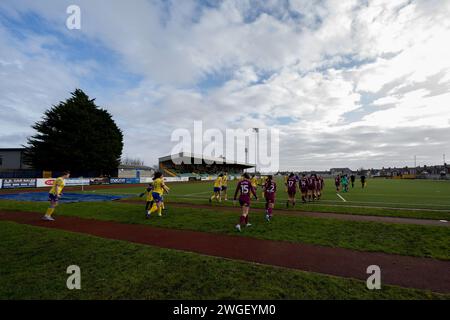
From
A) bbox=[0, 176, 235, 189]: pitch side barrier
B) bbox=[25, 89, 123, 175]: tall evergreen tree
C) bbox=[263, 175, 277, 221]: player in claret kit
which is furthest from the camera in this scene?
bbox=[25, 89, 123, 175]: tall evergreen tree

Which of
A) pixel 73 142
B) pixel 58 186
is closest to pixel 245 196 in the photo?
pixel 58 186

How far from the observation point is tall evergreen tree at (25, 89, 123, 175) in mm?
39594

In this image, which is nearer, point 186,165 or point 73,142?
point 73,142

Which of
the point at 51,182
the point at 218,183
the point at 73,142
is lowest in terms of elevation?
the point at 51,182

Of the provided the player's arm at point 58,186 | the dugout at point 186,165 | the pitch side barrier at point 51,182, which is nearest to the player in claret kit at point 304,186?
the player's arm at point 58,186

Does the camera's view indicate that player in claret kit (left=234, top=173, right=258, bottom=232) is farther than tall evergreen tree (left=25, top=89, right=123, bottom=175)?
No

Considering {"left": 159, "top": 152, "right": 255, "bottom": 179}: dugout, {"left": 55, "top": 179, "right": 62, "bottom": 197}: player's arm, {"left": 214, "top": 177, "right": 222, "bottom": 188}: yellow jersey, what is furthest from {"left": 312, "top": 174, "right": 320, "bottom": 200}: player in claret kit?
{"left": 159, "top": 152, "right": 255, "bottom": 179}: dugout

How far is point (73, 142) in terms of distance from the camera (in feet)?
133

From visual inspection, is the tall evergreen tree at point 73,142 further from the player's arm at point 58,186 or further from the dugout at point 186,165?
the player's arm at point 58,186

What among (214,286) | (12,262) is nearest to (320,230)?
(214,286)

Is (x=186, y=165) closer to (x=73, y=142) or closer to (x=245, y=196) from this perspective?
(x=73, y=142)

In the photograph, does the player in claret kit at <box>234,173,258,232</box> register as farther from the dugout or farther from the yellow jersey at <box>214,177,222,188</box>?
the dugout

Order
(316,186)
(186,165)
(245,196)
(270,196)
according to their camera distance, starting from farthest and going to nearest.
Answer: (186,165) → (316,186) → (270,196) → (245,196)
